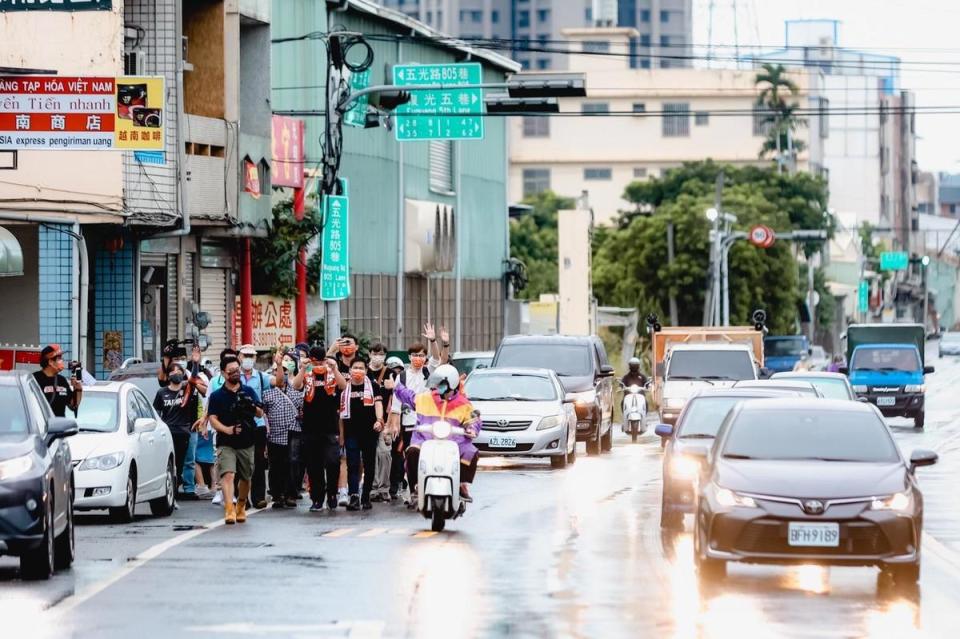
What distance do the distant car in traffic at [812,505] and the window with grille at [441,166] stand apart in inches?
1654

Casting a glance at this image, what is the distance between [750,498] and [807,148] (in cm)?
12550

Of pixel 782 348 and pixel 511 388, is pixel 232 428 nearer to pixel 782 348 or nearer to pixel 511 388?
pixel 511 388

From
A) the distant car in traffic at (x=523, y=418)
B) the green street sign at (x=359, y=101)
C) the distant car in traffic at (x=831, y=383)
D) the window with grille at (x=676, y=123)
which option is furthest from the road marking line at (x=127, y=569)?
the window with grille at (x=676, y=123)

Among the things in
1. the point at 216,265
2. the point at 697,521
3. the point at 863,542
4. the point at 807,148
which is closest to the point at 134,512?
Result: the point at 697,521

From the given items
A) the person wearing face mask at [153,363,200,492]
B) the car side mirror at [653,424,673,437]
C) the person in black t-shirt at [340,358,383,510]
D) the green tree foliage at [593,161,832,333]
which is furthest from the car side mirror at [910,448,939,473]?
the green tree foliage at [593,161,832,333]

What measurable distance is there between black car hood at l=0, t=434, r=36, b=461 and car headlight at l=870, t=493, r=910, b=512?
21.2 ft

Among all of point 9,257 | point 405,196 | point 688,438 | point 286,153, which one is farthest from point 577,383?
point 405,196

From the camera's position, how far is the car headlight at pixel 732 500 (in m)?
14.7

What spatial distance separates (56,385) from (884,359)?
33678 mm

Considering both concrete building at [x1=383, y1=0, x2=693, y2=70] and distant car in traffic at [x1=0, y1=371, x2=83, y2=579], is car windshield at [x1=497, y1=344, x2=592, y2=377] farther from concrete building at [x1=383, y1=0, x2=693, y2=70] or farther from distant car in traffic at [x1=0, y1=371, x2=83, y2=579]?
concrete building at [x1=383, y1=0, x2=693, y2=70]

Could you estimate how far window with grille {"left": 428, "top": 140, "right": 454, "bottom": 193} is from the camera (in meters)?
57.5

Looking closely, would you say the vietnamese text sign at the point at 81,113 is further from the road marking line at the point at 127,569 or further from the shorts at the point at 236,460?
the shorts at the point at 236,460

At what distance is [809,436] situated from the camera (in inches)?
620

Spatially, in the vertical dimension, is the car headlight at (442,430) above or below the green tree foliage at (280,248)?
below
